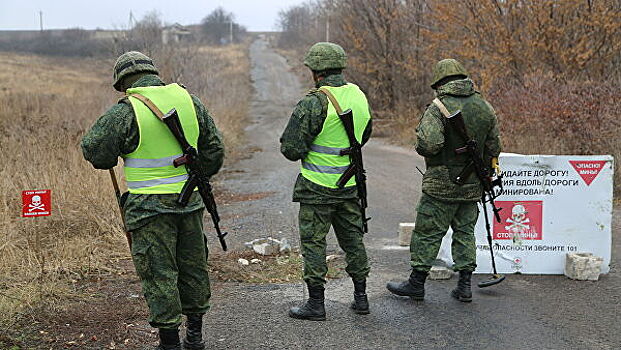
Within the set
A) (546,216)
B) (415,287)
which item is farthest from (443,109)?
(546,216)

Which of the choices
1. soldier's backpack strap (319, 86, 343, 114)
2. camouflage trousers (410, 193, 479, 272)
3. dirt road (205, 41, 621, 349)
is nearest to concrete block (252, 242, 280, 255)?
dirt road (205, 41, 621, 349)

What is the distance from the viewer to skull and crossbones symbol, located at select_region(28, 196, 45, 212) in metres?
5.89

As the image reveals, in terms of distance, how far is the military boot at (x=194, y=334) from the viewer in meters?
4.70

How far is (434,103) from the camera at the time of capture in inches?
219

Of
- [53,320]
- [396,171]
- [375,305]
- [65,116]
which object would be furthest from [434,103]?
[65,116]

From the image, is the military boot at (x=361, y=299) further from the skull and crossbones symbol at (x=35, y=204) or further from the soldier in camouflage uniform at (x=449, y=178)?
the skull and crossbones symbol at (x=35, y=204)

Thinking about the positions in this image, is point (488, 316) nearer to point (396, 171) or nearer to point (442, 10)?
point (396, 171)

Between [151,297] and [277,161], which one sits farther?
[277,161]

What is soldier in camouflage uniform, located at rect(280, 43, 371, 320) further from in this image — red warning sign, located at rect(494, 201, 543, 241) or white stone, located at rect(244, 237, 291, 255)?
white stone, located at rect(244, 237, 291, 255)

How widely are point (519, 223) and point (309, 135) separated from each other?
8.24ft

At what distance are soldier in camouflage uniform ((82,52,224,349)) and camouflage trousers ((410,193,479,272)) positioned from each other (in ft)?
6.65

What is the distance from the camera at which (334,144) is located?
207 inches

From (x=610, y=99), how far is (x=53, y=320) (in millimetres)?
10203

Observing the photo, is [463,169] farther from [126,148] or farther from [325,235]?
[126,148]
